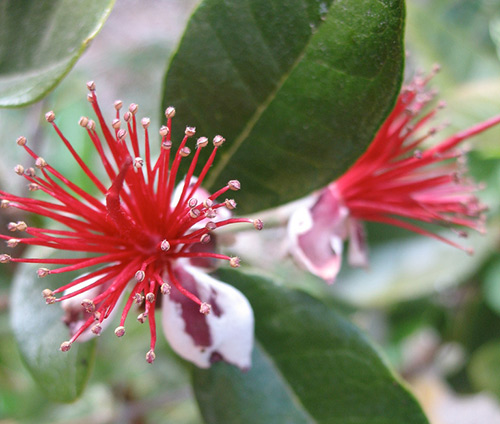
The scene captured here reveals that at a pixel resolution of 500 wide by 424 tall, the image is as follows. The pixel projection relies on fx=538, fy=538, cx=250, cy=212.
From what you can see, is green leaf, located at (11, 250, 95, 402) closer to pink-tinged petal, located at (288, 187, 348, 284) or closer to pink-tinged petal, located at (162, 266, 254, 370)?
pink-tinged petal, located at (162, 266, 254, 370)

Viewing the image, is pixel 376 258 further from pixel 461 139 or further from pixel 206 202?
pixel 206 202

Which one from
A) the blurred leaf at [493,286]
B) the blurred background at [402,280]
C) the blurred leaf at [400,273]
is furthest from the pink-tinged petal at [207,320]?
the blurred leaf at [493,286]

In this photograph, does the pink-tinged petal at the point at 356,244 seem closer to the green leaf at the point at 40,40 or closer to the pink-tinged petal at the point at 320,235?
the pink-tinged petal at the point at 320,235

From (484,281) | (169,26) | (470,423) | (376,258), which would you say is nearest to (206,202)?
(376,258)

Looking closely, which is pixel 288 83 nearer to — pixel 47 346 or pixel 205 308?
pixel 205 308

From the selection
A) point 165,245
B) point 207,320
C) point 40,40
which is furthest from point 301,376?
point 40,40

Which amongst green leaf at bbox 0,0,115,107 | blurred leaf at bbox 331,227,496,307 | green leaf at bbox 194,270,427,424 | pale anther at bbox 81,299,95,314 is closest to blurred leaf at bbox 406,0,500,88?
blurred leaf at bbox 331,227,496,307
